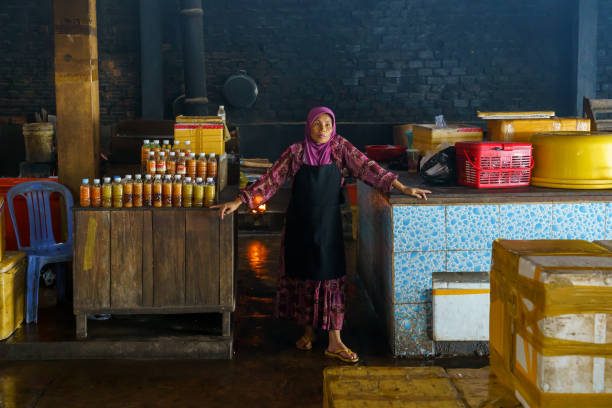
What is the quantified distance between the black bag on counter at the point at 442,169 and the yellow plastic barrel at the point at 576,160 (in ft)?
1.91

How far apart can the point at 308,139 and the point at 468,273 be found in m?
1.38

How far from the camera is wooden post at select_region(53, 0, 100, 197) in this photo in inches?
200

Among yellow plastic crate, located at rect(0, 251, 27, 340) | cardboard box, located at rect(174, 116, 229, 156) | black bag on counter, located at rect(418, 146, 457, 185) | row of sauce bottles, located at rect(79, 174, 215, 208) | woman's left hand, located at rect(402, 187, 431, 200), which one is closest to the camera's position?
woman's left hand, located at rect(402, 187, 431, 200)

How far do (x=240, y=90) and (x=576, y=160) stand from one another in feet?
27.0

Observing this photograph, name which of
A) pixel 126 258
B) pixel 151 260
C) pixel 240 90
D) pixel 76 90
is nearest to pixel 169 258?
pixel 151 260

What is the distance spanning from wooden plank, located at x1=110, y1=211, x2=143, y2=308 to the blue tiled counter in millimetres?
1655

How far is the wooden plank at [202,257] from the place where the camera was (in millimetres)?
4340

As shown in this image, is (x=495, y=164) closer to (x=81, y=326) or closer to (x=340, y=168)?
(x=340, y=168)

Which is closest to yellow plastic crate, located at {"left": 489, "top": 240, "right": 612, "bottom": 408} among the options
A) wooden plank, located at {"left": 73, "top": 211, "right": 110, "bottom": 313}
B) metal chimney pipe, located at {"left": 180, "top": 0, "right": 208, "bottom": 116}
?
wooden plank, located at {"left": 73, "top": 211, "right": 110, "bottom": 313}

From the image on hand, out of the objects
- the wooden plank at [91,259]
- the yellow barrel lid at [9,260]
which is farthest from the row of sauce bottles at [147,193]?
the yellow barrel lid at [9,260]

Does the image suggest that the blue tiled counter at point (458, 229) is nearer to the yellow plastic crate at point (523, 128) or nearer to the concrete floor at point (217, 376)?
the concrete floor at point (217, 376)

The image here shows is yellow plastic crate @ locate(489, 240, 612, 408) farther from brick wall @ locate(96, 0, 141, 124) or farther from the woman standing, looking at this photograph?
brick wall @ locate(96, 0, 141, 124)

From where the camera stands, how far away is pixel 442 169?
4594 mm

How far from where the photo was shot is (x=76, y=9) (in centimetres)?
508
